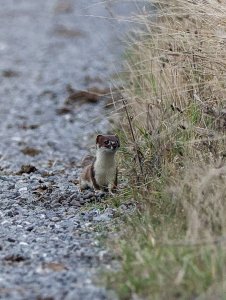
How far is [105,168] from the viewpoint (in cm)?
721

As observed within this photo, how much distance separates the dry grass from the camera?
4867 millimetres

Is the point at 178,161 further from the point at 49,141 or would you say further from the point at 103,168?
the point at 49,141

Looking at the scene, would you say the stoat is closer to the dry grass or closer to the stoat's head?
the stoat's head

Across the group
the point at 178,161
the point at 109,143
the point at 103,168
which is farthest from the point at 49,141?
the point at 178,161

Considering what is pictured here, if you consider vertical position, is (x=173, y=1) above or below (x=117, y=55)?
above

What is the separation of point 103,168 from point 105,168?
2cm

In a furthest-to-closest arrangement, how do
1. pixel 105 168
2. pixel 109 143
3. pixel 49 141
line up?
pixel 49 141 → pixel 105 168 → pixel 109 143

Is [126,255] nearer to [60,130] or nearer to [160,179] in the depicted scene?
[160,179]

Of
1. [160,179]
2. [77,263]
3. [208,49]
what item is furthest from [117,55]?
[77,263]

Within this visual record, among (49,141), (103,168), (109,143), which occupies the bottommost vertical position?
(49,141)

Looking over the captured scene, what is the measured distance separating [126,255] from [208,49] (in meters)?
2.34

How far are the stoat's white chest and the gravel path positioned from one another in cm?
14

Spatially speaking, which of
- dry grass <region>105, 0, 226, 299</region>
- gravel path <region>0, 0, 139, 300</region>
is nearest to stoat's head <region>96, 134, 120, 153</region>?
dry grass <region>105, 0, 226, 299</region>

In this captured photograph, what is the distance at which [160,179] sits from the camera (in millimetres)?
6586
